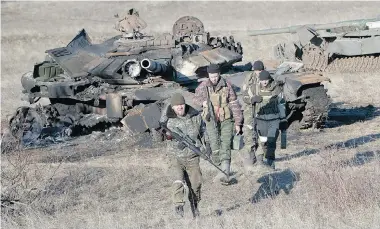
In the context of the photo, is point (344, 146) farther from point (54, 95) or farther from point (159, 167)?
point (54, 95)

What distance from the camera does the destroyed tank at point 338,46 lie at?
2085 cm

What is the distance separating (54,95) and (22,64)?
17871mm

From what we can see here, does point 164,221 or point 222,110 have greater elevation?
point 222,110

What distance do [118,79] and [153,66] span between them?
50.4 inches

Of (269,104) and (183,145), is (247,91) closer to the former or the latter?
(269,104)

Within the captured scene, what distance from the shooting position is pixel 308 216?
7.48 meters

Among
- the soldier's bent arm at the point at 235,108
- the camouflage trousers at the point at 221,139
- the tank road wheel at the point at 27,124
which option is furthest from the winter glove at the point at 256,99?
the tank road wheel at the point at 27,124

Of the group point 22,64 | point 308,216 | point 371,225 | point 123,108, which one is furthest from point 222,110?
point 22,64

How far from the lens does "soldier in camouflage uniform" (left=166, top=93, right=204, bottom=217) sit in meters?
7.98

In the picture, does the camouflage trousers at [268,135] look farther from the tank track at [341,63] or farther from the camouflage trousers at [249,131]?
the tank track at [341,63]

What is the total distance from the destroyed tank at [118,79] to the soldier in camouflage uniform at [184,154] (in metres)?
5.07

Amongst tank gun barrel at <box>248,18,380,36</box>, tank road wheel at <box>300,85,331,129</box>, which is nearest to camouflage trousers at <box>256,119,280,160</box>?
tank road wheel at <box>300,85,331,129</box>

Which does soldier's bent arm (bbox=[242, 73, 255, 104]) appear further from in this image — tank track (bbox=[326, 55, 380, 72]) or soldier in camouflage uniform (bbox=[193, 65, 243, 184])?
tank track (bbox=[326, 55, 380, 72])

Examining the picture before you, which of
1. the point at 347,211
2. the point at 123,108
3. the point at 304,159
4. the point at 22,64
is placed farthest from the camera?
the point at 22,64
